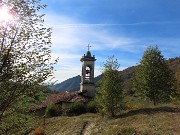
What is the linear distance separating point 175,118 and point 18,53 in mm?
22494

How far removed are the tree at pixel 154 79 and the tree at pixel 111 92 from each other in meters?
6.87

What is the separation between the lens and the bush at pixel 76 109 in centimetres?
4722

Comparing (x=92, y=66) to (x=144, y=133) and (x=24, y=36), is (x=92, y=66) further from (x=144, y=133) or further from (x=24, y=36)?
(x=24, y=36)

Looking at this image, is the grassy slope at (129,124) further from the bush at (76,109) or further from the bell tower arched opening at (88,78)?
the bell tower arched opening at (88,78)

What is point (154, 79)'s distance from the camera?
4506 centimetres

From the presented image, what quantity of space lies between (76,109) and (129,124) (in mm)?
16098

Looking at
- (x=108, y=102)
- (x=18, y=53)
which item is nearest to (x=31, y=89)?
(x=18, y=53)

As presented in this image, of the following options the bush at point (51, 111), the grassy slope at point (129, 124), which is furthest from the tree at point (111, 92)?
the bush at point (51, 111)

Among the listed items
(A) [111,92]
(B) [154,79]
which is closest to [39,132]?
(A) [111,92]

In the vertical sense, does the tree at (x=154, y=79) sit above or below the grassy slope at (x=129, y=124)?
above

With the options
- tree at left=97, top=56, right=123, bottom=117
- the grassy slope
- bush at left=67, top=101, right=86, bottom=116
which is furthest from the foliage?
bush at left=67, top=101, right=86, bottom=116

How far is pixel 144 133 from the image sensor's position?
90.9ft

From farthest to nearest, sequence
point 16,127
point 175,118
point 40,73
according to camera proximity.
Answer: point 175,118, point 16,127, point 40,73

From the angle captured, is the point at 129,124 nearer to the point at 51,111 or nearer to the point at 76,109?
the point at 76,109
